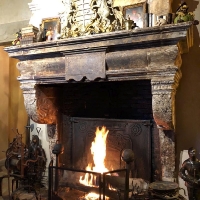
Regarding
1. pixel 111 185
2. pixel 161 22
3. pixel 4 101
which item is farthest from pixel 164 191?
pixel 4 101

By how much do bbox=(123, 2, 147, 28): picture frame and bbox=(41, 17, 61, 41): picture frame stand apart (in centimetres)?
87

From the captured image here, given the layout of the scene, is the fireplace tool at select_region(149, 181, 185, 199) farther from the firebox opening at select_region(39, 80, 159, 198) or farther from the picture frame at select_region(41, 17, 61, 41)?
the picture frame at select_region(41, 17, 61, 41)

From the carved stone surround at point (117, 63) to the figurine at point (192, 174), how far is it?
0.14 m

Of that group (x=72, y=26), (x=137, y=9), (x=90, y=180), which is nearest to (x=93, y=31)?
(x=72, y=26)

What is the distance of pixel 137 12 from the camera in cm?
277

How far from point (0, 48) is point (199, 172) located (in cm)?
385

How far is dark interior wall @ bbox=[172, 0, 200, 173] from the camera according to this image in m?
2.88

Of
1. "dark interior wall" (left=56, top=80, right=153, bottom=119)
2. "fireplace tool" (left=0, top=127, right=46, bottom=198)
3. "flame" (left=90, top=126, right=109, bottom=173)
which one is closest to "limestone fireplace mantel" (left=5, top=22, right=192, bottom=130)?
"dark interior wall" (left=56, top=80, right=153, bottom=119)

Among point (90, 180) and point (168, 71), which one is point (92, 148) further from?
point (168, 71)

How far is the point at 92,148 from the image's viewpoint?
3383mm

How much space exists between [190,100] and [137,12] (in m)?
1.12

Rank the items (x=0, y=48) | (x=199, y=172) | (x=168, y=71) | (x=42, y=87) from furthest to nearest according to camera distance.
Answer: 1. (x=0, y=48)
2. (x=42, y=87)
3. (x=199, y=172)
4. (x=168, y=71)

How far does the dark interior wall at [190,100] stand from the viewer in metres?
2.88

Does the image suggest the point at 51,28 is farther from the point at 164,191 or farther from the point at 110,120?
the point at 164,191
